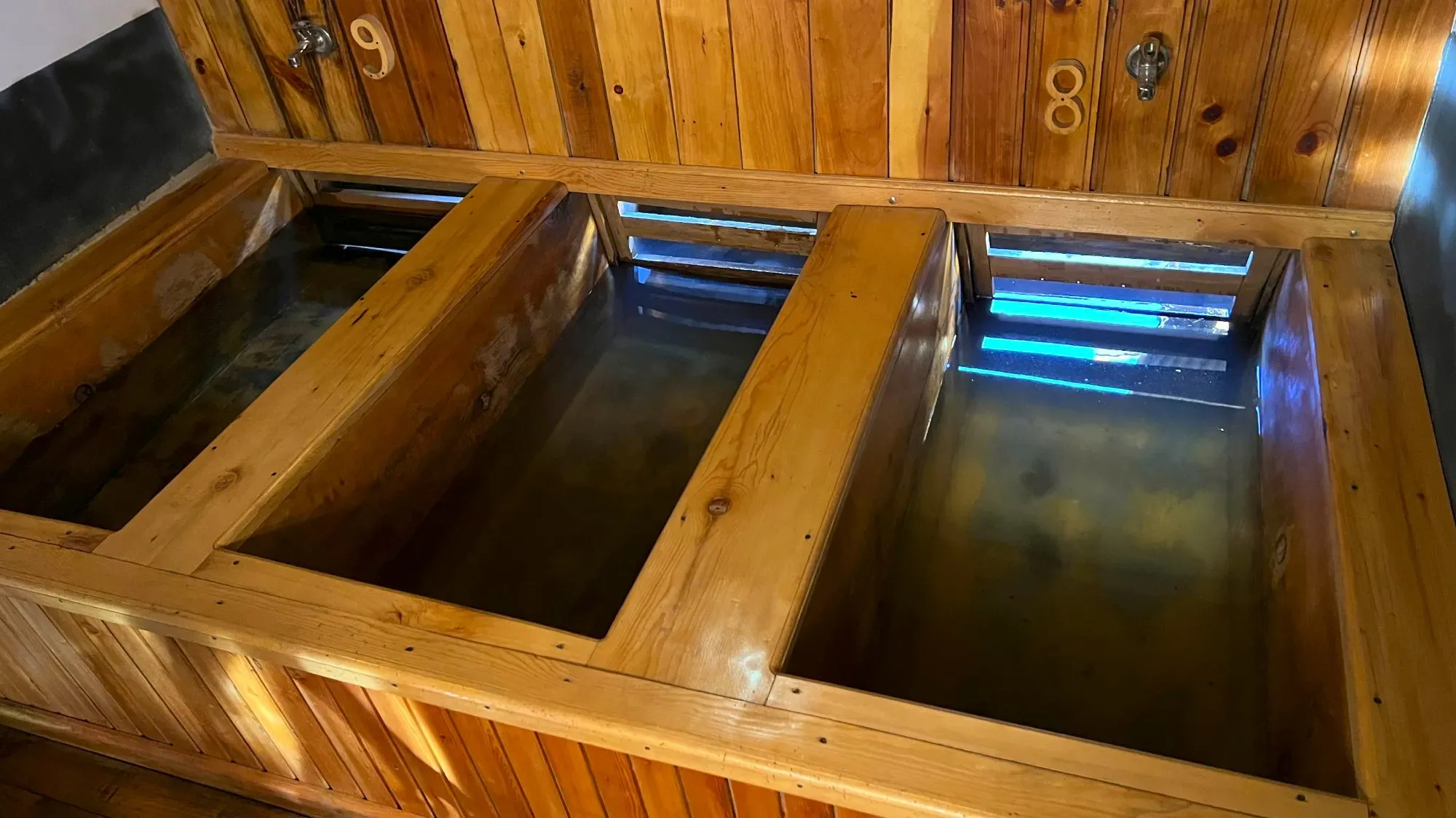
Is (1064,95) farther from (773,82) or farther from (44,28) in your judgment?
(44,28)

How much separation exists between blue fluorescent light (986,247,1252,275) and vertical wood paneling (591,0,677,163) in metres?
0.68

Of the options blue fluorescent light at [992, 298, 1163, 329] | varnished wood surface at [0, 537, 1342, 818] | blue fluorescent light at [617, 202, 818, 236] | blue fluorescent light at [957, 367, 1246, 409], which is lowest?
blue fluorescent light at [957, 367, 1246, 409]

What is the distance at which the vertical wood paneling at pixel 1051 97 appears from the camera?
62.1 inches

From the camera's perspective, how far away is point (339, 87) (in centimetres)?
216

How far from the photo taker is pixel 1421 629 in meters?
1.06

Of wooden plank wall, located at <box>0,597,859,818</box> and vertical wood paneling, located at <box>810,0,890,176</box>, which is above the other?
vertical wood paneling, located at <box>810,0,890,176</box>

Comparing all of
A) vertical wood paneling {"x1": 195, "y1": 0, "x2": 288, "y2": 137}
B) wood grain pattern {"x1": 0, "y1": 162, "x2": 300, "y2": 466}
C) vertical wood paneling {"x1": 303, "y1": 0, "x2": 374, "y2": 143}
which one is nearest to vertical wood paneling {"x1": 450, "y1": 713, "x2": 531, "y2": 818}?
wood grain pattern {"x1": 0, "y1": 162, "x2": 300, "y2": 466}

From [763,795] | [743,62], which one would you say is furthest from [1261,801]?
[743,62]

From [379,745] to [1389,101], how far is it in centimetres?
171

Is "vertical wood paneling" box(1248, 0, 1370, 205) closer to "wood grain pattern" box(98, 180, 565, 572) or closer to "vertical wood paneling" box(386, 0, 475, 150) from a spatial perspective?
"wood grain pattern" box(98, 180, 565, 572)

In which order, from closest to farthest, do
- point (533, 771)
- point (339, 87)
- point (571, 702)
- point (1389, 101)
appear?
1. point (571, 702)
2. point (533, 771)
3. point (1389, 101)
4. point (339, 87)

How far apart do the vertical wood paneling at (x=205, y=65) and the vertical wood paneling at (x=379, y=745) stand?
1579 millimetres

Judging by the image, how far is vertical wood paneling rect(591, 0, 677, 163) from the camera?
184 centimetres

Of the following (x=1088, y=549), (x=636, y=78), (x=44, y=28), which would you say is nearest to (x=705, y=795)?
(x=1088, y=549)
